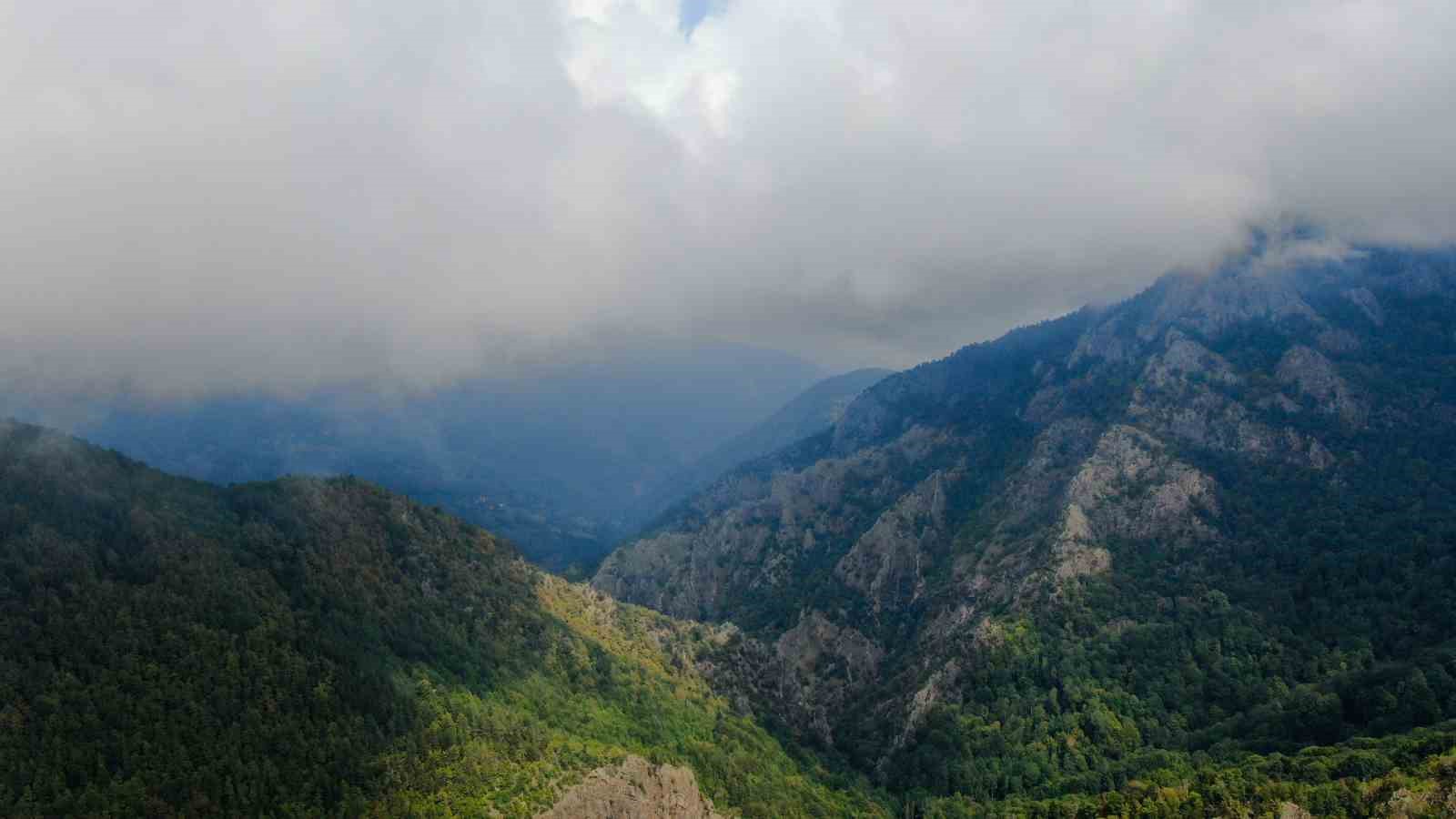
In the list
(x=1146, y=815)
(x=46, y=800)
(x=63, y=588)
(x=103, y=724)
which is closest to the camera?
(x=46, y=800)

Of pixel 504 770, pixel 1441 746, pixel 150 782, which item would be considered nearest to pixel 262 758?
pixel 150 782

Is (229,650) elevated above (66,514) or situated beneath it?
situated beneath

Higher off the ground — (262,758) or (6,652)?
(6,652)

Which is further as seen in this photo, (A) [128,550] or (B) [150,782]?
(A) [128,550]

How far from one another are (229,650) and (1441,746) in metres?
273

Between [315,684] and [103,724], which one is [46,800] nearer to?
[103,724]

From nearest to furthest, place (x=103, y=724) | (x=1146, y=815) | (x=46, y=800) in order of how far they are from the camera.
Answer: (x=46, y=800)
(x=103, y=724)
(x=1146, y=815)

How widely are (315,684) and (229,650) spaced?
20016 mm

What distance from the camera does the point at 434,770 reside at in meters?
186

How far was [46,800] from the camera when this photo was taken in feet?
465

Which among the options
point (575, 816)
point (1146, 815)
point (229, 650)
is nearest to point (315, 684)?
point (229, 650)

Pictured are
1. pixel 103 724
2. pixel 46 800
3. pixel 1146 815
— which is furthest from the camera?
pixel 1146 815

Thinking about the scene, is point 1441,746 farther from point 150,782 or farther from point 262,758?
point 150,782

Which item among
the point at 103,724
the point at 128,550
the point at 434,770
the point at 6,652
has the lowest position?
the point at 434,770
